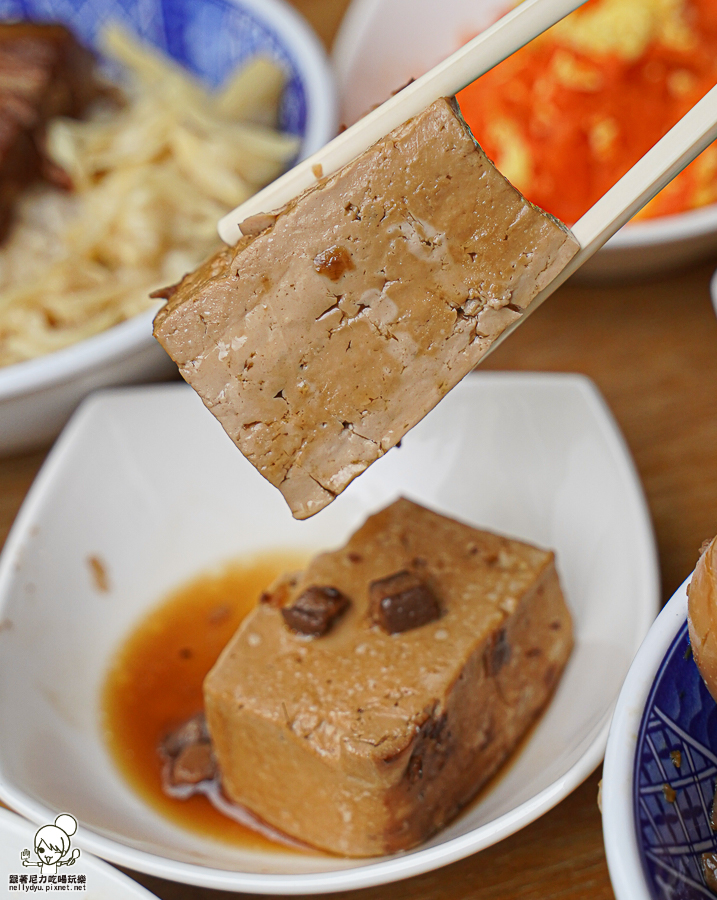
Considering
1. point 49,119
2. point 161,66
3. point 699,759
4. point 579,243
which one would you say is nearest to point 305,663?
point 699,759

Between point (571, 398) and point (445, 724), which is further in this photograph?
point (571, 398)

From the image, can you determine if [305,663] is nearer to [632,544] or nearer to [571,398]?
[632,544]

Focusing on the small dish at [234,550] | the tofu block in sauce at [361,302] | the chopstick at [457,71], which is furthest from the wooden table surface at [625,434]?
the chopstick at [457,71]

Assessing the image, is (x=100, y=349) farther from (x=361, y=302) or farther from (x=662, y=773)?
(x=662, y=773)

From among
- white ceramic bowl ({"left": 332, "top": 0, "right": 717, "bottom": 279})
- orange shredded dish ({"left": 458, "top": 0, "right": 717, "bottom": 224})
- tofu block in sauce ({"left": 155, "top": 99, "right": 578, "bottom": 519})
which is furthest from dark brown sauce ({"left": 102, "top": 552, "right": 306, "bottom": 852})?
white ceramic bowl ({"left": 332, "top": 0, "right": 717, "bottom": 279})

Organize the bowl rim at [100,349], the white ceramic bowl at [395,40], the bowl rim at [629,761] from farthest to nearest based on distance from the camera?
the white ceramic bowl at [395,40]
the bowl rim at [100,349]
the bowl rim at [629,761]

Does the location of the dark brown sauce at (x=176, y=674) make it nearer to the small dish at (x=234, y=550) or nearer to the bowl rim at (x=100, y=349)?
the small dish at (x=234, y=550)

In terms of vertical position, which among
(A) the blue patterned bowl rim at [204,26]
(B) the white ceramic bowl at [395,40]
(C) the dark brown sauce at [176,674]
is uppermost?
(A) the blue patterned bowl rim at [204,26]
